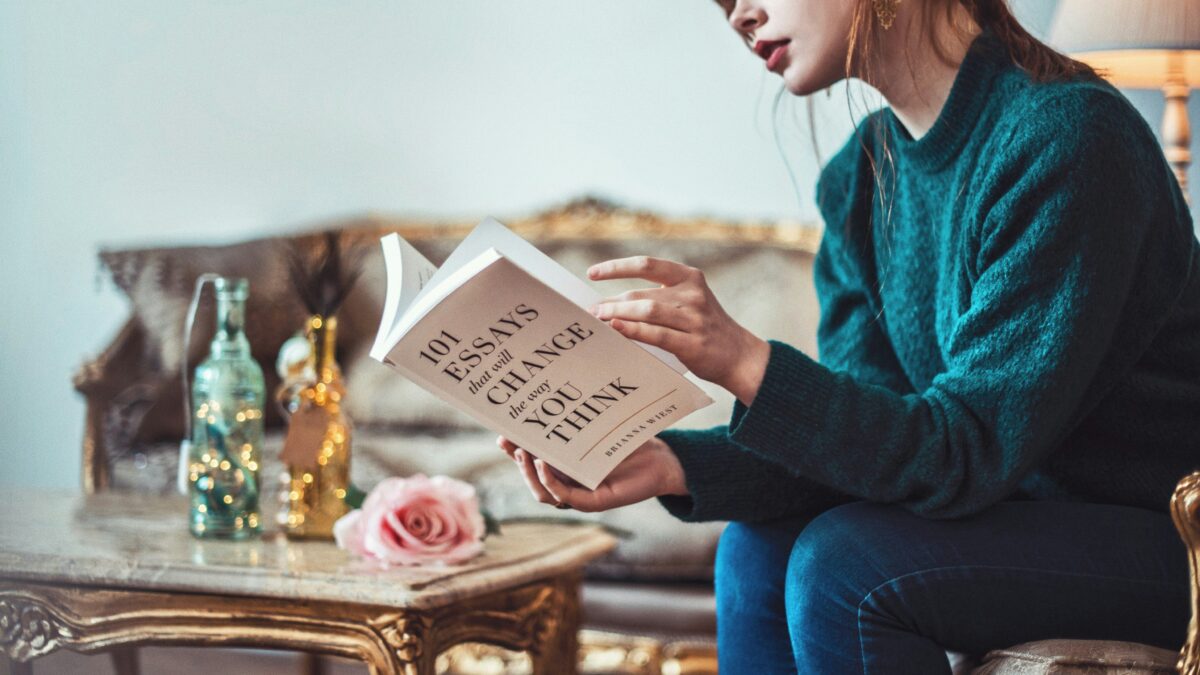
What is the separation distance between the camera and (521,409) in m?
0.86

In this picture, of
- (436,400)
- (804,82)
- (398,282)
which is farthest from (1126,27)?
(436,400)

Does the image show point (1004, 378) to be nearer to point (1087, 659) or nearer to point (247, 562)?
point (1087, 659)

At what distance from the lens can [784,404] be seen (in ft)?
2.78

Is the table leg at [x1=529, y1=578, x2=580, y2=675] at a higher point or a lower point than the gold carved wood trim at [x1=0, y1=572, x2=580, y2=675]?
lower

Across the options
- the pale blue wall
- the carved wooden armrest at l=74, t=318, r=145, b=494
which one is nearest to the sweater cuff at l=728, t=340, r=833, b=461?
the carved wooden armrest at l=74, t=318, r=145, b=494

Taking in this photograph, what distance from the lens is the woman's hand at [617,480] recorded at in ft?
3.26

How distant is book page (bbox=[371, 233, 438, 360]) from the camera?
85cm

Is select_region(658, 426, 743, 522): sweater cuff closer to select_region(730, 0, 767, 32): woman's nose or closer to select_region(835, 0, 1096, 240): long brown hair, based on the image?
select_region(835, 0, 1096, 240): long brown hair

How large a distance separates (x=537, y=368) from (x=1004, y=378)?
0.34 metres

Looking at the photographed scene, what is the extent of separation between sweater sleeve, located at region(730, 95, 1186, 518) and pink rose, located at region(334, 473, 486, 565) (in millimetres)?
478

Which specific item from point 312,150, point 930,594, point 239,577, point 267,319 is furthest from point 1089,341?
point 312,150

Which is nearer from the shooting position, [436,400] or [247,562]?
[247,562]

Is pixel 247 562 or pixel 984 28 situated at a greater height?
pixel 984 28

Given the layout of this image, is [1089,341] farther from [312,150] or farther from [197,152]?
[197,152]
